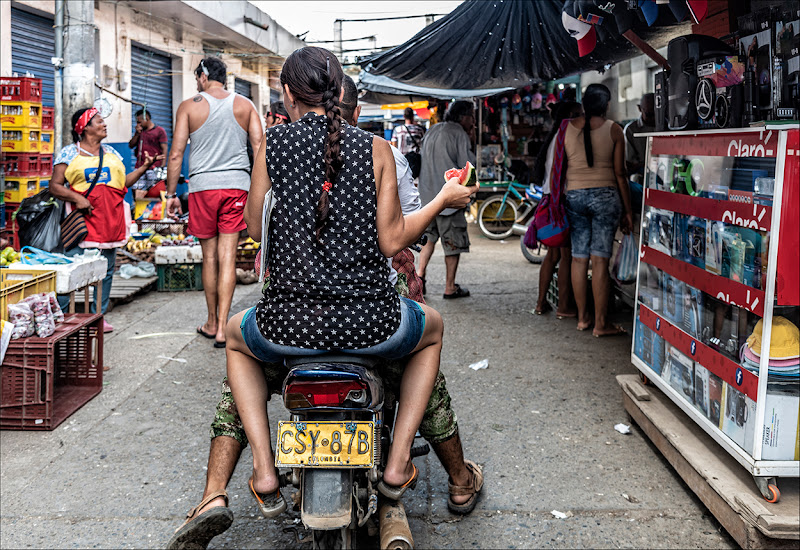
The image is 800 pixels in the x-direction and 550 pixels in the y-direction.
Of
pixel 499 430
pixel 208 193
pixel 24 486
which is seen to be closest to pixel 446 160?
pixel 208 193

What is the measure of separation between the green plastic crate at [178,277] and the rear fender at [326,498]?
613 cm

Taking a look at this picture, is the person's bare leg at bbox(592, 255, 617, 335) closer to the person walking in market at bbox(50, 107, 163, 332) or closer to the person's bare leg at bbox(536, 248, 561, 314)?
the person's bare leg at bbox(536, 248, 561, 314)

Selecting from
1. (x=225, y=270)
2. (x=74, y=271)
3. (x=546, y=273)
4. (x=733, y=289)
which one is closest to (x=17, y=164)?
(x=225, y=270)

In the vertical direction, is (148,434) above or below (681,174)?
below

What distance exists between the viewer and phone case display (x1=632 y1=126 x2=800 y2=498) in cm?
294

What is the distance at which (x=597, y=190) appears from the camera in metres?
6.13

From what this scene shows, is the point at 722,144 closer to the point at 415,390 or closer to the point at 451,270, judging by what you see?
the point at 415,390

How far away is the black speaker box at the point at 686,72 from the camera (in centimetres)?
385

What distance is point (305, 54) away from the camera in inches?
105

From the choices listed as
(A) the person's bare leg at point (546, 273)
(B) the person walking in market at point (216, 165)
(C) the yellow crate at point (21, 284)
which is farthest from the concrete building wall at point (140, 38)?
(A) the person's bare leg at point (546, 273)

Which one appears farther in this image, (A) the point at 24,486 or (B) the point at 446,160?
(B) the point at 446,160

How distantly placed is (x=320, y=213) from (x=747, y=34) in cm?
229

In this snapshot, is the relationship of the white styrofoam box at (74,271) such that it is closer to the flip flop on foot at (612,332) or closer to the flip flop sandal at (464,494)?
the flip flop sandal at (464,494)

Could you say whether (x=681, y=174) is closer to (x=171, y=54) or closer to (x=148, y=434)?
(x=148, y=434)
